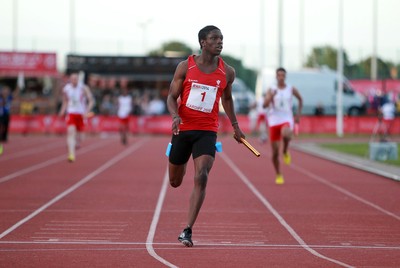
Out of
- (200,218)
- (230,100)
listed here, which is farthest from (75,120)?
(230,100)

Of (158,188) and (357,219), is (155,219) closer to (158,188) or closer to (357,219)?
(357,219)

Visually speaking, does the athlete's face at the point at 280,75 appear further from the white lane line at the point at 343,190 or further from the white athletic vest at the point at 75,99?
the white athletic vest at the point at 75,99

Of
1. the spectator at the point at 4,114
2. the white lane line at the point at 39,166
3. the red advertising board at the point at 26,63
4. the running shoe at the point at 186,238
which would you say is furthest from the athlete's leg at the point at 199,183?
the red advertising board at the point at 26,63

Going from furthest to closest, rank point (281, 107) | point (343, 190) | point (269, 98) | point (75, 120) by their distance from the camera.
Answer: point (75, 120), point (281, 107), point (269, 98), point (343, 190)

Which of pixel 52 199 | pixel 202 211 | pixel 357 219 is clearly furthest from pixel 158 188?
pixel 357 219

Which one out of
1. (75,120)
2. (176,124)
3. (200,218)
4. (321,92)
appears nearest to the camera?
(176,124)

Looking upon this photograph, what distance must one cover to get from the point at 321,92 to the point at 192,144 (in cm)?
5131

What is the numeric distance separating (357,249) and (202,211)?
3868mm

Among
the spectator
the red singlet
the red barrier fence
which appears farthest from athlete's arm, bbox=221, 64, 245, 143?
the red barrier fence

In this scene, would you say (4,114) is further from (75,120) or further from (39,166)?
(39,166)

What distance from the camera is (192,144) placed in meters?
10.3

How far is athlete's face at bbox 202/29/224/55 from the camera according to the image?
993 centimetres

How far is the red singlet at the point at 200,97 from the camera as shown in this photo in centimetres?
1011

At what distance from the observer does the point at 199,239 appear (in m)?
10.5
